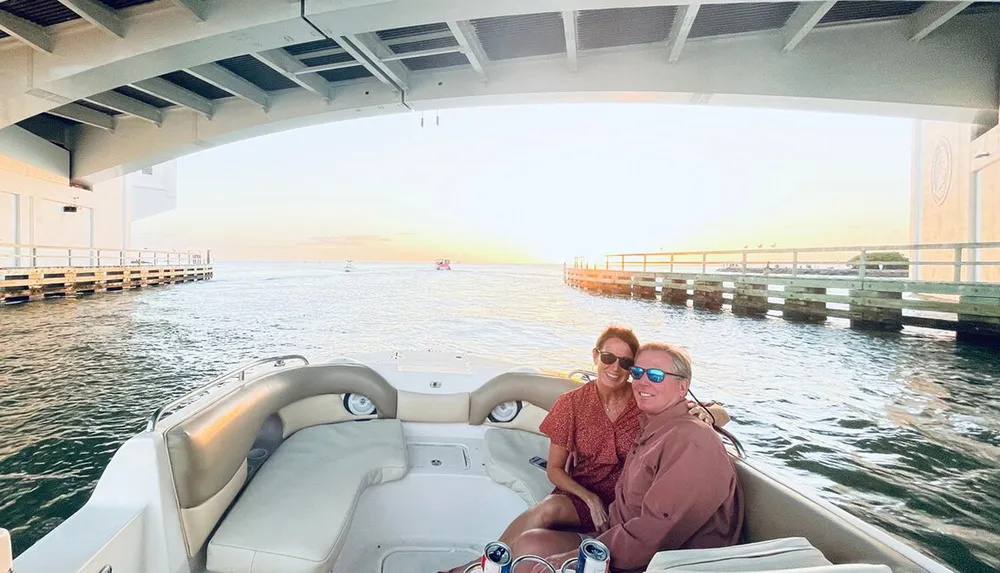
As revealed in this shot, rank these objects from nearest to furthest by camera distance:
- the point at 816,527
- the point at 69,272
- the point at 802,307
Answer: the point at 816,527
the point at 802,307
the point at 69,272

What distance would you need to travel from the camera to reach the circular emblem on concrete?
15.4m

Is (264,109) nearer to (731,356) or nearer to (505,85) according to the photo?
(505,85)

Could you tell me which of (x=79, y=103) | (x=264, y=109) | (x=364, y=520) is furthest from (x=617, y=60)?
(x=79, y=103)

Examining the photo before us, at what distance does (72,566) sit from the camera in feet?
3.76

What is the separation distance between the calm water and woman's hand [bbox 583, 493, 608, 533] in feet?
7.08

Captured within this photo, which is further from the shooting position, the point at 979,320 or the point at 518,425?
the point at 979,320

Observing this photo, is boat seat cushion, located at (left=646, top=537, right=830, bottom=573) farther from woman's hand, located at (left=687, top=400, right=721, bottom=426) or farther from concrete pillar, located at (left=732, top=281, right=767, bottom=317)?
concrete pillar, located at (left=732, top=281, right=767, bottom=317)

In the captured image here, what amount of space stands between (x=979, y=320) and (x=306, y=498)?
11.9m

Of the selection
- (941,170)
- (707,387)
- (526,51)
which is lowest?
(707,387)

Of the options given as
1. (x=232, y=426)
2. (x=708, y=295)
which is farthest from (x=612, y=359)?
(x=708, y=295)

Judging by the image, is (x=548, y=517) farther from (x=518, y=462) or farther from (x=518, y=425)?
(x=518, y=425)

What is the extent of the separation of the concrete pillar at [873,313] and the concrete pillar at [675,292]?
625 centimetres

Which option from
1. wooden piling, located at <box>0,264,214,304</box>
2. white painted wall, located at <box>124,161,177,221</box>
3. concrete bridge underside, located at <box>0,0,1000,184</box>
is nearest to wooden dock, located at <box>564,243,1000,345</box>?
concrete bridge underside, located at <box>0,0,1000,184</box>

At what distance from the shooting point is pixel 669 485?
1223 mm
